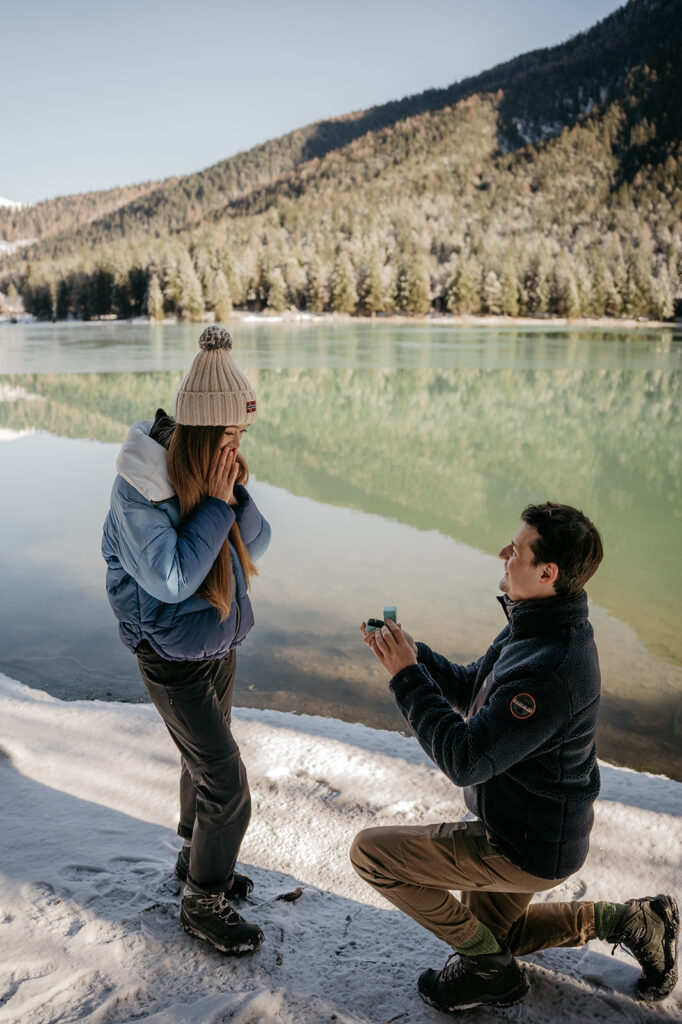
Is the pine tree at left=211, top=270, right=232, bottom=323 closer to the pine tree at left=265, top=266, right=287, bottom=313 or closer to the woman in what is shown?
the pine tree at left=265, top=266, right=287, bottom=313

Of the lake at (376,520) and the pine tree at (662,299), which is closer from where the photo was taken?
the lake at (376,520)

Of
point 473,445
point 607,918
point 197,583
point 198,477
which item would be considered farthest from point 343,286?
point 607,918

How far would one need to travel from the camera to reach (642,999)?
2184mm

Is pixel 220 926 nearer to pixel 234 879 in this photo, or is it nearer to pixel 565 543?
pixel 234 879

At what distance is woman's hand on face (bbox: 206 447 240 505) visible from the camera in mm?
2246

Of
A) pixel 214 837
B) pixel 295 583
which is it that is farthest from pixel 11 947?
pixel 295 583

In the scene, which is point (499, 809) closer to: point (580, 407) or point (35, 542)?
point (35, 542)

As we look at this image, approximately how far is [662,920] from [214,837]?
1417mm

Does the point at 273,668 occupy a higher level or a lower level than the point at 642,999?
lower

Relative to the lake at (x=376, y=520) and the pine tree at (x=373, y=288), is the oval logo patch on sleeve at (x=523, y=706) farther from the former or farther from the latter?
the pine tree at (x=373, y=288)

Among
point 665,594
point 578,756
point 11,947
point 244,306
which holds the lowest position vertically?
point 665,594

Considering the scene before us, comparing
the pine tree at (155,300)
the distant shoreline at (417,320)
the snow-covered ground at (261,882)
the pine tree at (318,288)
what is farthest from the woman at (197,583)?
the pine tree at (318,288)

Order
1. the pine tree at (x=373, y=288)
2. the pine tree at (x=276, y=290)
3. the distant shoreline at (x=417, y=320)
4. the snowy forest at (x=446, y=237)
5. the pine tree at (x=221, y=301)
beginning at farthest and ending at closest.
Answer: the pine tree at (x=276, y=290) < the pine tree at (x=373, y=288) < the snowy forest at (x=446, y=237) < the distant shoreline at (x=417, y=320) < the pine tree at (x=221, y=301)

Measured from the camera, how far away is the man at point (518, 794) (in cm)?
188
